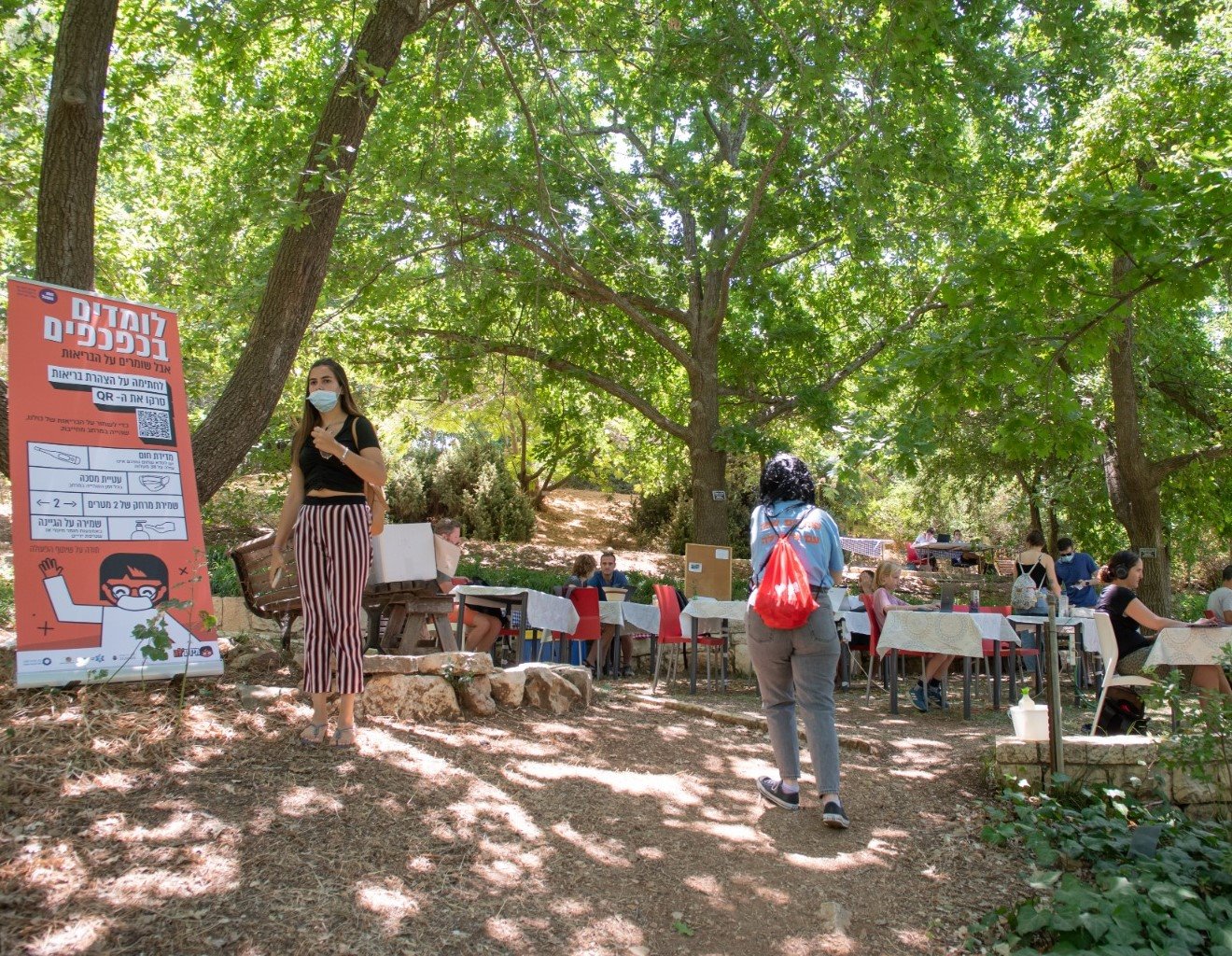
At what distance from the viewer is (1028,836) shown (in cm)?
401

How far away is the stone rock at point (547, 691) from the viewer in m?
6.04

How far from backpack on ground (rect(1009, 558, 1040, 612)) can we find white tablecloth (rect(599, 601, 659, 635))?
3639 mm

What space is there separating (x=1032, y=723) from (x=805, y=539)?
1.77 meters

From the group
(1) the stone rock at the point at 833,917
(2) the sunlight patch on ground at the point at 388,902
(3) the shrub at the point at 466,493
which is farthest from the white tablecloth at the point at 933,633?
(3) the shrub at the point at 466,493

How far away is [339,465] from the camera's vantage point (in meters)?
4.24

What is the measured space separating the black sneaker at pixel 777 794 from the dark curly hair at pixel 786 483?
130 cm

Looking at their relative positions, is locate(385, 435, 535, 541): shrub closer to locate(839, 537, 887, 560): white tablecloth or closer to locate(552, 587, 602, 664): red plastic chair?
locate(839, 537, 887, 560): white tablecloth

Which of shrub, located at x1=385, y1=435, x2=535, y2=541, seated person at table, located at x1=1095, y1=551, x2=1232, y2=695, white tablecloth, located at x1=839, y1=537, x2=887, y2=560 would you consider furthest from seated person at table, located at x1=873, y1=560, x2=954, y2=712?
white tablecloth, located at x1=839, y1=537, x2=887, y2=560

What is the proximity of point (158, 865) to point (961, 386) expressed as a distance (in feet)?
17.9

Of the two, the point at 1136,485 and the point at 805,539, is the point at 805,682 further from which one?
the point at 1136,485

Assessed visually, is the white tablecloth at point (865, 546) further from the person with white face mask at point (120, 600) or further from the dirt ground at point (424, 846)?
the person with white face mask at point (120, 600)

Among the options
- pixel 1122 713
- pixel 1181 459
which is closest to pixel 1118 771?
pixel 1122 713

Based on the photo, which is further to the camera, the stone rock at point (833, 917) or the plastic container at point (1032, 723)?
the plastic container at point (1032, 723)

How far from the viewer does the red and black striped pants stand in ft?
13.7
